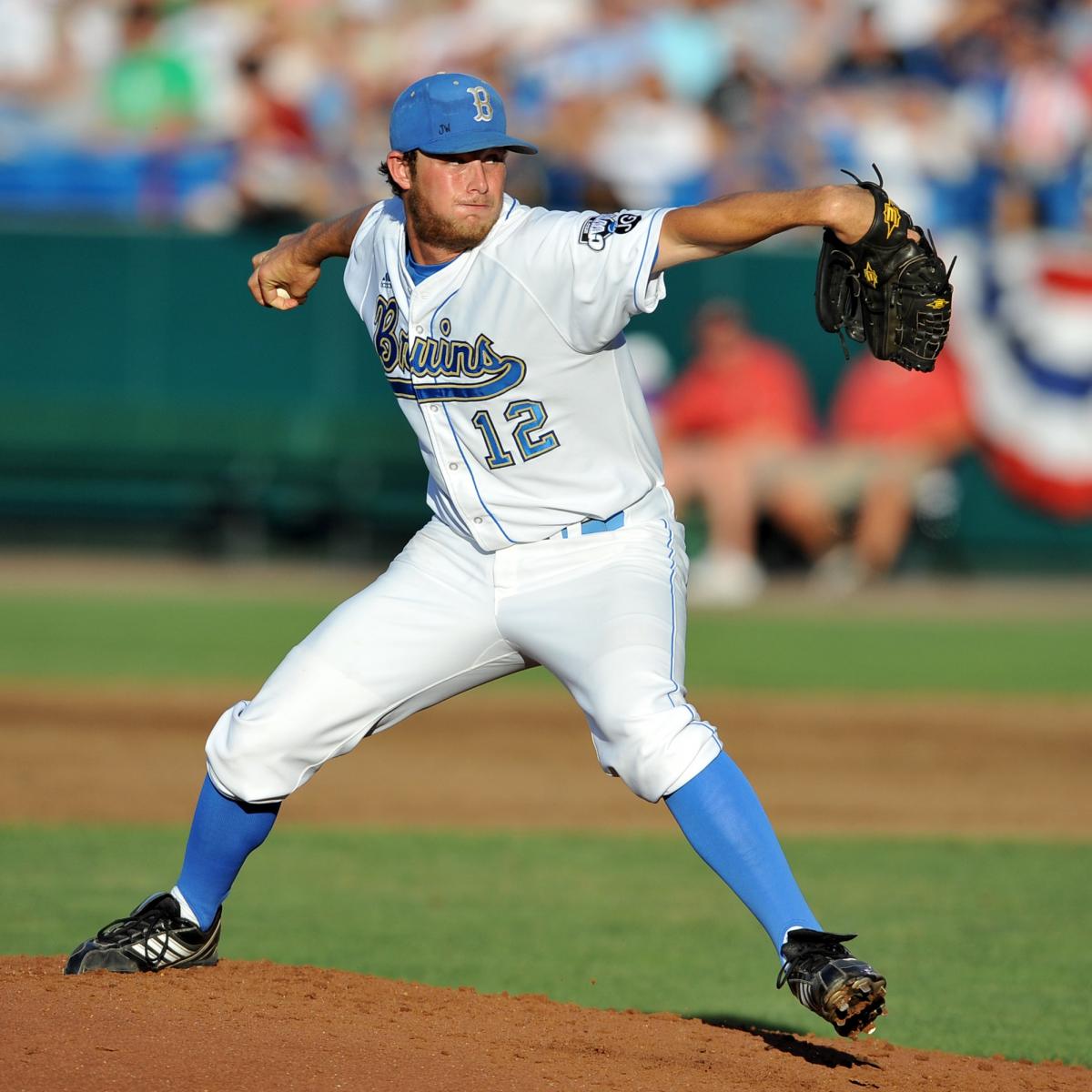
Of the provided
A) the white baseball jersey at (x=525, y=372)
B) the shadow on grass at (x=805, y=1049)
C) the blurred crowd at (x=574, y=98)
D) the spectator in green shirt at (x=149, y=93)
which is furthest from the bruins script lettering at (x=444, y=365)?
the spectator in green shirt at (x=149, y=93)

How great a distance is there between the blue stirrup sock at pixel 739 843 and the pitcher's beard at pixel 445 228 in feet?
3.94

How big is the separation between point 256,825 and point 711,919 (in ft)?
6.40

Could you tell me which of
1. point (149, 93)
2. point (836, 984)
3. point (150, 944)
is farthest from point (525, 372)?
point (149, 93)

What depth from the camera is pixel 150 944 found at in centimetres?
402

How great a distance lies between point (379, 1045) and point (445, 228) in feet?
5.43

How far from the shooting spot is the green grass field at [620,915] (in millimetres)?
4598

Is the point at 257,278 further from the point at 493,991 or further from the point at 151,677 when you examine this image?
the point at 151,677

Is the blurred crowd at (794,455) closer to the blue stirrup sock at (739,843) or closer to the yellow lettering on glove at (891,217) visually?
the blue stirrup sock at (739,843)

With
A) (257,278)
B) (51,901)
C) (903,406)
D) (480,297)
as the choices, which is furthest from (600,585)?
(903,406)

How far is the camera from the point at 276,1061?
333 centimetres

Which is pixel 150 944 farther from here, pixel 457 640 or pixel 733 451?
pixel 733 451

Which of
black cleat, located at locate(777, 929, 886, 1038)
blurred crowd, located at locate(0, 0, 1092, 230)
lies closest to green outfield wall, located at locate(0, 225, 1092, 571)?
blurred crowd, located at locate(0, 0, 1092, 230)

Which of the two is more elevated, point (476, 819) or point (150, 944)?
point (150, 944)

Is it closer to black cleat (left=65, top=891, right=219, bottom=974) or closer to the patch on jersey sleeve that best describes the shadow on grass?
black cleat (left=65, top=891, right=219, bottom=974)
